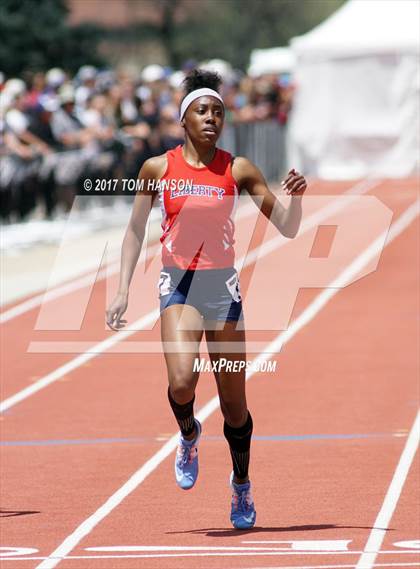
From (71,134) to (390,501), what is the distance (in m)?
16.7

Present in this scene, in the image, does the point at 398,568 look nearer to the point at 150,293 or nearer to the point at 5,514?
the point at 5,514

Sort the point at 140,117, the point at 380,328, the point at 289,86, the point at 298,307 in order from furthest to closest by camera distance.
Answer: the point at 289,86
the point at 140,117
the point at 298,307
the point at 380,328

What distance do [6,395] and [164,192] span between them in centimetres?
636

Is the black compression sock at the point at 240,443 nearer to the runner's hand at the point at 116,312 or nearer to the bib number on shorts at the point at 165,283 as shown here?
the bib number on shorts at the point at 165,283

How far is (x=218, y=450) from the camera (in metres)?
12.3

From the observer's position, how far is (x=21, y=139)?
25062mm

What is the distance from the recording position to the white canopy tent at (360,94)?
4088cm

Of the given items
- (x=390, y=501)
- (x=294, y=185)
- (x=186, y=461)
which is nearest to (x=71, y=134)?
(x=390, y=501)

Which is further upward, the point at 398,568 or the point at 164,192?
the point at 164,192

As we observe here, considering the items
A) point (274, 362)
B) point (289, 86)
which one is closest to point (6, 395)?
point (274, 362)

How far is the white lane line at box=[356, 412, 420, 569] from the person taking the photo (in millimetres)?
8875

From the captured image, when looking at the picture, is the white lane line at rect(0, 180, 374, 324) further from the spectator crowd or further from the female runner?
the female runner

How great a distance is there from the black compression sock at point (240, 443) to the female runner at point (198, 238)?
0.65ft

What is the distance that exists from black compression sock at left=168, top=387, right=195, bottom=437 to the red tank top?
0.71 metres
